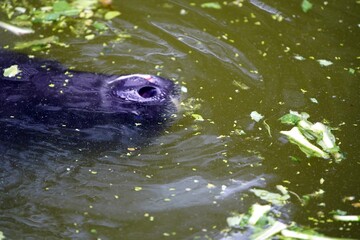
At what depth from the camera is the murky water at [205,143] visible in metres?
3.35

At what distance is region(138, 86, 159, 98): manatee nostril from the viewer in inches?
162

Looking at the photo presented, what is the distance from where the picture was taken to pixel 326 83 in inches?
Result: 181

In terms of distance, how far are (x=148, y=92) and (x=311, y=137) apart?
1260 millimetres

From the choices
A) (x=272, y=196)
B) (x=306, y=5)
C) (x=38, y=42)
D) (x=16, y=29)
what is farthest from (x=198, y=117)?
(x=306, y=5)

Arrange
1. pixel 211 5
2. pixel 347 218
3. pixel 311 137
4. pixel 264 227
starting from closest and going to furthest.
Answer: pixel 264 227, pixel 347 218, pixel 311 137, pixel 211 5

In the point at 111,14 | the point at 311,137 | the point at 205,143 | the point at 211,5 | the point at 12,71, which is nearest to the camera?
the point at 205,143

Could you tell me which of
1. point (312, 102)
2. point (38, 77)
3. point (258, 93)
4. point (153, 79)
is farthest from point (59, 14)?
point (312, 102)

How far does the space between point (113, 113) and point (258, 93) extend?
120 cm

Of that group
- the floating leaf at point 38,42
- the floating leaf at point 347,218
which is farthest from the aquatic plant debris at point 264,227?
the floating leaf at point 38,42

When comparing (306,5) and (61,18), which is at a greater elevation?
(306,5)

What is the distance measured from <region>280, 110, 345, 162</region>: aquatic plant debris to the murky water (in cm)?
7

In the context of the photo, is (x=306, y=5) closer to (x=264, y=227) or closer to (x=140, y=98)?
(x=140, y=98)

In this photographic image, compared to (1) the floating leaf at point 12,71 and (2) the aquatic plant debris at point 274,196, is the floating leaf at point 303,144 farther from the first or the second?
(1) the floating leaf at point 12,71

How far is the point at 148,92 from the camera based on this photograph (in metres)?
4.13
